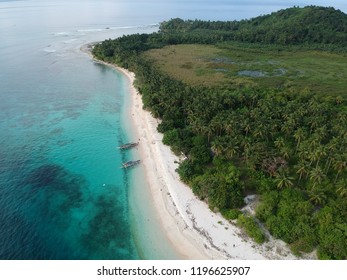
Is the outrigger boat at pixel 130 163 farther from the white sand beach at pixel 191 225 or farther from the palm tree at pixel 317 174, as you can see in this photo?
the palm tree at pixel 317 174

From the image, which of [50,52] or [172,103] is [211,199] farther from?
[50,52]

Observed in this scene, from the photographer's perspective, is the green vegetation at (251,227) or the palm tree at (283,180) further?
the palm tree at (283,180)

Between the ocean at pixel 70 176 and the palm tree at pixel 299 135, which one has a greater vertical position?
the palm tree at pixel 299 135

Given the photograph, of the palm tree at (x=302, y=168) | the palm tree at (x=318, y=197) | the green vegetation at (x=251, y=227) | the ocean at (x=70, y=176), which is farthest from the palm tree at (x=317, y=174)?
the ocean at (x=70, y=176)

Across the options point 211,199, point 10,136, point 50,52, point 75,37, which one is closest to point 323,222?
point 211,199

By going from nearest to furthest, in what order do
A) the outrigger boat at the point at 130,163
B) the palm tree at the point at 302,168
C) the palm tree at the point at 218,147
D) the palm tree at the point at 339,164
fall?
1. the palm tree at the point at 302,168
2. the palm tree at the point at 339,164
3. the palm tree at the point at 218,147
4. the outrigger boat at the point at 130,163

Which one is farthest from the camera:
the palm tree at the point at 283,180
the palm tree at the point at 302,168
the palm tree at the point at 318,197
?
the palm tree at the point at 302,168

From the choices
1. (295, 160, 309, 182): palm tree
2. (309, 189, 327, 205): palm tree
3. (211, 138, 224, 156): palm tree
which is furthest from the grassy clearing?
(309, 189, 327, 205): palm tree

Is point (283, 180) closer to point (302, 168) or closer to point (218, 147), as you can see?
point (302, 168)
